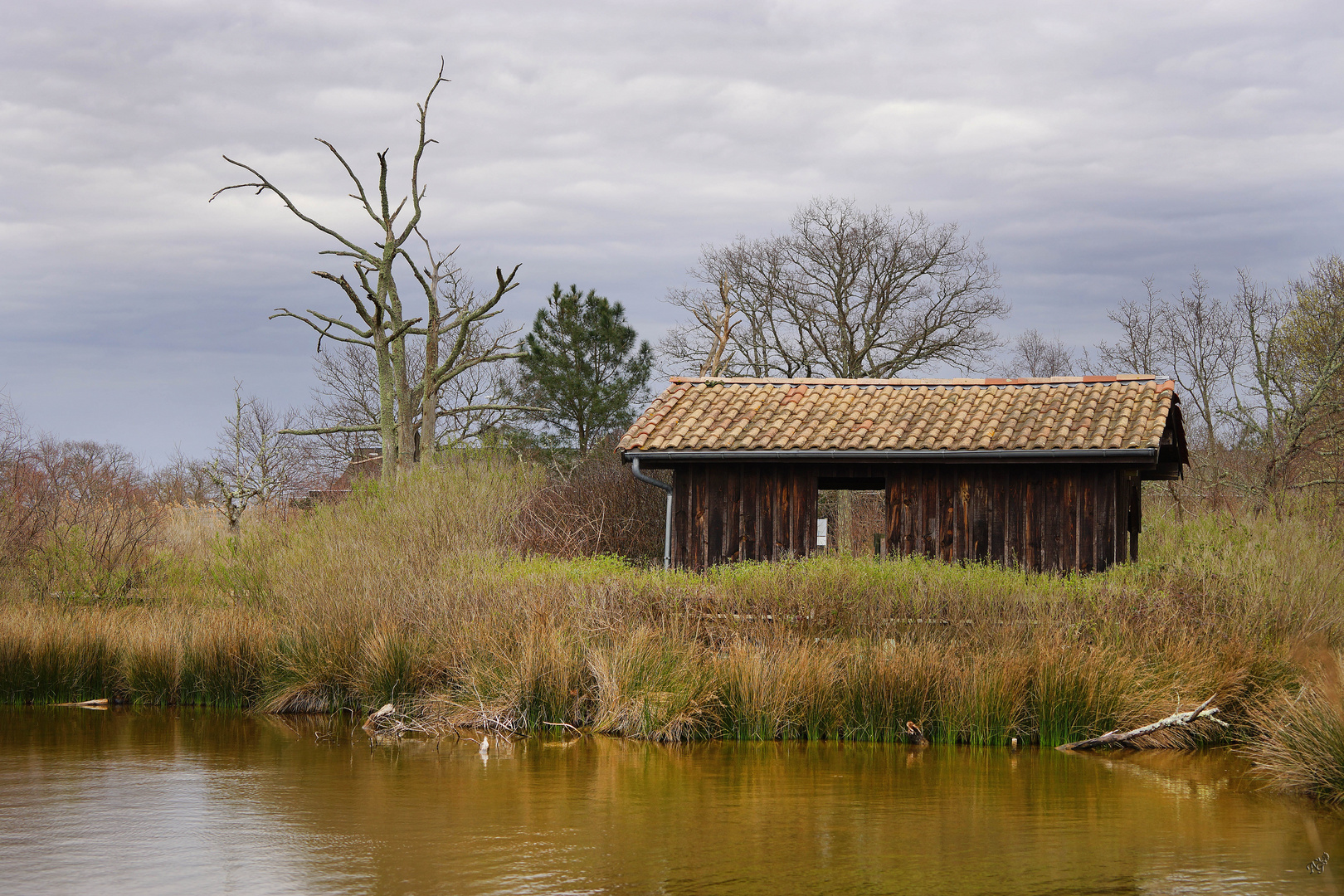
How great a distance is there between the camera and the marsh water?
750 centimetres

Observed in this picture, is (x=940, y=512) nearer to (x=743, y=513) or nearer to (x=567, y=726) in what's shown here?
(x=743, y=513)

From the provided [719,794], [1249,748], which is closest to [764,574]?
[719,794]

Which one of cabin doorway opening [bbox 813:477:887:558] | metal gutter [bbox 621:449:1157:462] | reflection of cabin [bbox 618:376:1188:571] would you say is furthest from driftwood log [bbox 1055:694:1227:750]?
cabin doorway opening [bbox 813:477:887:558]

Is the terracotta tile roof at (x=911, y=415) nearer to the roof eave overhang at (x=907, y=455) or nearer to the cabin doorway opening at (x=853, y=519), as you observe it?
the roof eave overhang at (x=907, y=455)

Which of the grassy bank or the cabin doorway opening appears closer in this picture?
the grassy bank

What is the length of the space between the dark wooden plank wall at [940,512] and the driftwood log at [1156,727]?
462 centimetres

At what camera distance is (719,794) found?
10148 millimetres

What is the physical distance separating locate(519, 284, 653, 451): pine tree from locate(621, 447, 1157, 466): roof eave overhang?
1612 centimetres

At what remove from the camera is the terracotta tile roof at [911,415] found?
17281 mm

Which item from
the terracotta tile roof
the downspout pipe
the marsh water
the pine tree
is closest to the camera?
the marsh water

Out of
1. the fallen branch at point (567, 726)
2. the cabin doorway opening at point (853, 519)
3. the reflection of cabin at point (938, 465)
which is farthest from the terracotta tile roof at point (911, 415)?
the fallen branch at point (567, 726)

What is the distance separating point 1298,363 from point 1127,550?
43.7 feet

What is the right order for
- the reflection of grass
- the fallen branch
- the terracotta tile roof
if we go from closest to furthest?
the reflection of grass, the fallen branch, the terracotta tile roof

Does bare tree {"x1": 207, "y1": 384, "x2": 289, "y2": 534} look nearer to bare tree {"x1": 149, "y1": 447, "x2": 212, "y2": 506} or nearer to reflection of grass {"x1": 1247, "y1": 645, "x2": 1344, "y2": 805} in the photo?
bare tree {"x1": 149, "y1": 447, "x2": 212, "y2": 506}
